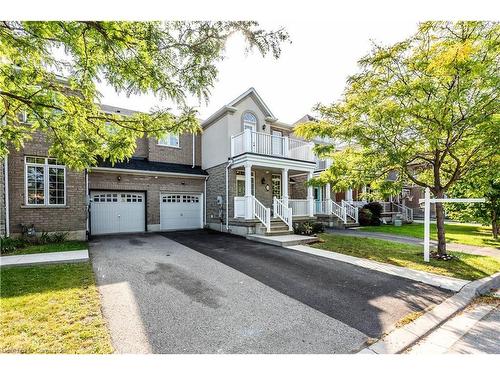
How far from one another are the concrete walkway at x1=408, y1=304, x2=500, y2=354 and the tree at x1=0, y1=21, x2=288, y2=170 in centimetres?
423

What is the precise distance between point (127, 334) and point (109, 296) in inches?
57.6

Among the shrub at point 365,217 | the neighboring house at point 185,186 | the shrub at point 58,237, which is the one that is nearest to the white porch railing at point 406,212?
the shrub at point 365,217

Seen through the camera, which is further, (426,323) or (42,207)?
(42,207)

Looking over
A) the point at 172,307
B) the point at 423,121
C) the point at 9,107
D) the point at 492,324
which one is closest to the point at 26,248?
the point at 9,107

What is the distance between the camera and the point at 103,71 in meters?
3.87

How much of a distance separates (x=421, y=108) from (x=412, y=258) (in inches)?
155

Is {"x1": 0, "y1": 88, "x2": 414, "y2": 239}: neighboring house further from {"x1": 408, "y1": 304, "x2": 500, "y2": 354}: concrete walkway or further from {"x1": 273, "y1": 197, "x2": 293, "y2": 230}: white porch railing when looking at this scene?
{"x1": 408, "y1": 304, "x2": 500, "y2": 354}: concrete walkway

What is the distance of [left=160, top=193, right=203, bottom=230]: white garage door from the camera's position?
41.5 feet

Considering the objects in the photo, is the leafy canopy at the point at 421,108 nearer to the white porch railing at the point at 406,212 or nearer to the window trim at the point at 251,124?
the window trim at the point at 251,124

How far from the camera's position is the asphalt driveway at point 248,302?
8.59 feet

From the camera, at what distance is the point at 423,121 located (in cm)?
554

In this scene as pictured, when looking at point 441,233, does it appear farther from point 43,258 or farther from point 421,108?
point 43,258

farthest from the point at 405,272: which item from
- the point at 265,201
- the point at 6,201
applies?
the point at 6,201
